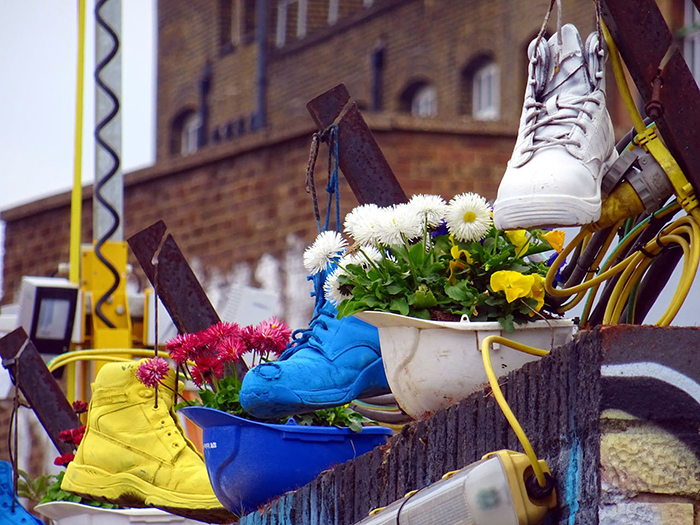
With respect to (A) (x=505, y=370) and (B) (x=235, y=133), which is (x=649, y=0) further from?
(B) (x=235, y=133)

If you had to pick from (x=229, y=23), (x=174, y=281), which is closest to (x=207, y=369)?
(x=174, y=281)

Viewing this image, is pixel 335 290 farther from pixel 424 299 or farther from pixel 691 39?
pixel 691 39

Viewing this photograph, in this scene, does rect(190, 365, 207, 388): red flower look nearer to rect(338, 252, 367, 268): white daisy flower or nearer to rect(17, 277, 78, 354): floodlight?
rect(338, 252, 367, 268): white daisy flower

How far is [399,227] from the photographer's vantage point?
371 centimetres

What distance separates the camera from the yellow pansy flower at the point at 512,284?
137 inches

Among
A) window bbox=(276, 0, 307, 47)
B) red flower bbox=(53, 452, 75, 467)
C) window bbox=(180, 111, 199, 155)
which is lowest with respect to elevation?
red flower bbox=(53, 452, 75, 467)

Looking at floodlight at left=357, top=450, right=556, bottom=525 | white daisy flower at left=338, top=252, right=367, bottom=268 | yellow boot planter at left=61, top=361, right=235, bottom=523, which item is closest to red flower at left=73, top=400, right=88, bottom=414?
yellow boot planter at left=61, top=361, right=235, bottom=523

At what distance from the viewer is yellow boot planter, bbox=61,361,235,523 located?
4.93m

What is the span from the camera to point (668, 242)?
10.8 ft

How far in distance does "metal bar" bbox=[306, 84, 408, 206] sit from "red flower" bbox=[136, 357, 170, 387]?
71cm

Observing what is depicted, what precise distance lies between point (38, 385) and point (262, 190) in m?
7.62

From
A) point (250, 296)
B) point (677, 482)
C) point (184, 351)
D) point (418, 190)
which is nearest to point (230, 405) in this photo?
point (184, 351)

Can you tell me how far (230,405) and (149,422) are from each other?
2.76 feet

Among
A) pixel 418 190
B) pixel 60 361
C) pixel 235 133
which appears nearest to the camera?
pixel 60 361
